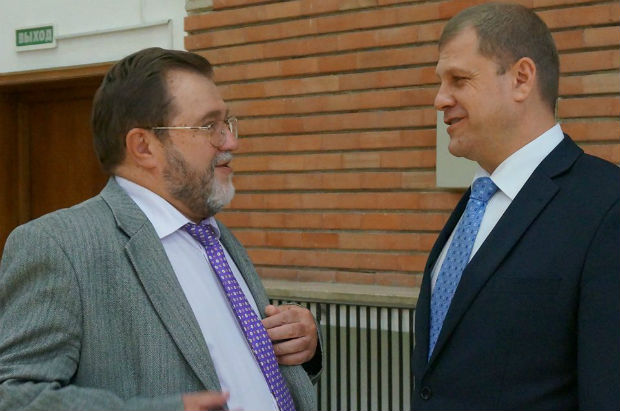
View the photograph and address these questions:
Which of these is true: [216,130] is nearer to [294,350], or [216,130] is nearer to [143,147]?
[143,147]

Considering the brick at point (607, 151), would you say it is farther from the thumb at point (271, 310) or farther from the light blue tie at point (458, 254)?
the thumb at point (271, 310)

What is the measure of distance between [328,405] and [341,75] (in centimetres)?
192

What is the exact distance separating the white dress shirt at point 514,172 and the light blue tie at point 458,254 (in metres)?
0.02

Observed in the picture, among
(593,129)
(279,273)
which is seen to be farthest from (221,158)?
(279,273)

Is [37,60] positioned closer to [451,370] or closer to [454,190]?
[454,190]

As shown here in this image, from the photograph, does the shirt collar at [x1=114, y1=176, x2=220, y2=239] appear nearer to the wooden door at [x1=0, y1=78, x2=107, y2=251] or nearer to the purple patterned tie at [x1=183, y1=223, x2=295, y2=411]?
the purple patterned tie at [x1=183, y1=223, x2=295, y2=411]

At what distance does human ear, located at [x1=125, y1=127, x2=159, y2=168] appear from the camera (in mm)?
2084

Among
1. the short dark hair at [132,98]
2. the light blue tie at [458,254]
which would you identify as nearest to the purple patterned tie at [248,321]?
the short dark hair at [132,98]

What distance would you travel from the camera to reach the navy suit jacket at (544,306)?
5.47 ft

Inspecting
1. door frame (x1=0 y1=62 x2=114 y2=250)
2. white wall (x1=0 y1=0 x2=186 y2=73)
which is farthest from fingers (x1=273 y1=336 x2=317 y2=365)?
door frame (x1=0 y1=62 x2=114 y2=250)

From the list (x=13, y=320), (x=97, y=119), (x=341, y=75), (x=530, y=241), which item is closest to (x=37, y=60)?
(x=341, y=75)

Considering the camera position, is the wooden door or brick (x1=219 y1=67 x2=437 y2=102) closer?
brick (x1=219 y1=67 x2=437 y2=102)

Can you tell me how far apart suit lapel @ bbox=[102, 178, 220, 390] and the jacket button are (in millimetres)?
503

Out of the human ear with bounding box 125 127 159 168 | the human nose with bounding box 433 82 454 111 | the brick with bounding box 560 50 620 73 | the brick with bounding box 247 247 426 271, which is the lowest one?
the brick with bounding box 247 247 426 271
